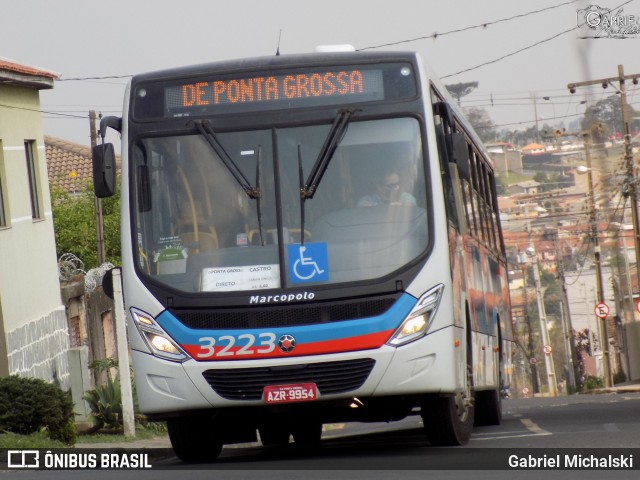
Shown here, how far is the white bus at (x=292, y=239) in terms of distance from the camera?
415 inches

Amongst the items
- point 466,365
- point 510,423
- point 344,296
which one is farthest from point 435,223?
point 510,423

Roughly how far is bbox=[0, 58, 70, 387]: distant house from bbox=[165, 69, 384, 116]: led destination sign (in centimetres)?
1029

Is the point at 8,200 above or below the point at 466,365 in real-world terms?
above

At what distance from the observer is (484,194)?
16969 mm

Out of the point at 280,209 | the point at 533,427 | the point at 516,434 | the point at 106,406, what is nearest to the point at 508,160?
the point at 106,406

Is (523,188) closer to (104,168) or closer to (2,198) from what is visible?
(2,198)

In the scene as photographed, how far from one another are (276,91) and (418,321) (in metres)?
2.21

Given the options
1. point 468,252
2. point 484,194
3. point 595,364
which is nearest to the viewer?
point 468,252

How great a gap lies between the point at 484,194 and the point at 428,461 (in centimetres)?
712

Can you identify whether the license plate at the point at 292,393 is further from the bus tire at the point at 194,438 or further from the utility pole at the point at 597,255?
the utility pole at the point at 597,255

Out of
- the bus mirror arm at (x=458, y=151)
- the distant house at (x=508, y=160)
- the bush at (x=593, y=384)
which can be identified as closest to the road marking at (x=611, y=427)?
the bus mirror arm at (x=458, y=151)

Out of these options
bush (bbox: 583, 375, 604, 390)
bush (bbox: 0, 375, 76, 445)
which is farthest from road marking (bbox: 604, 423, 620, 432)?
bush (bbox: 583, 375, 604, 390)

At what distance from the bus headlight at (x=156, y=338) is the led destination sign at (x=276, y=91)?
167 cm

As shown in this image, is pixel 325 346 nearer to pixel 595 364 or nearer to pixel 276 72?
pixel 276 72
